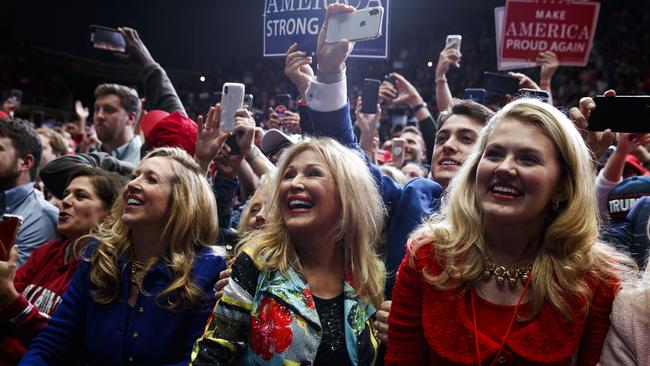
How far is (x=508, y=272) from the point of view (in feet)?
5.46

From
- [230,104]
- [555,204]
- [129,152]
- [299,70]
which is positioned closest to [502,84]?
[299,70]

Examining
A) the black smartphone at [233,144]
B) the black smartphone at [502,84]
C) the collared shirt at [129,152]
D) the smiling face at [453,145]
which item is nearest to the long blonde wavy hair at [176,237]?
the black smartphone at [233,144]

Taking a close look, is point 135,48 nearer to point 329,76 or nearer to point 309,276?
point 329,76

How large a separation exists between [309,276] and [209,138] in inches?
44.5

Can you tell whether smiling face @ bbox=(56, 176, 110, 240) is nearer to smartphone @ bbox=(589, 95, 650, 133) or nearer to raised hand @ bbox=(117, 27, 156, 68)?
raised hand @ bbox=(117, 27, 156, 68)

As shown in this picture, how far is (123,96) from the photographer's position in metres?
4.26

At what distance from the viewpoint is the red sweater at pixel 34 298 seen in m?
2.38

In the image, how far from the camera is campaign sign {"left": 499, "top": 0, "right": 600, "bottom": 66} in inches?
170

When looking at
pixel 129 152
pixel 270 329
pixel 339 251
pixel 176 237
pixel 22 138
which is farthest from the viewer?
pixel 129 152

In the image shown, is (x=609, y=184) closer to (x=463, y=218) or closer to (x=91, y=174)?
(x=463, y=218)

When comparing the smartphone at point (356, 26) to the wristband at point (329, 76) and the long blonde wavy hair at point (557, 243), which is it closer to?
the wristband at point (329, 76)

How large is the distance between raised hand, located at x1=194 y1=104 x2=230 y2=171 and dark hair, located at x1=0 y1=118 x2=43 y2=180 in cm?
125

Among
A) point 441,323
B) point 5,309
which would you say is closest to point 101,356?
point 5,309

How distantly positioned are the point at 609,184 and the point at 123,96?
3010mm
